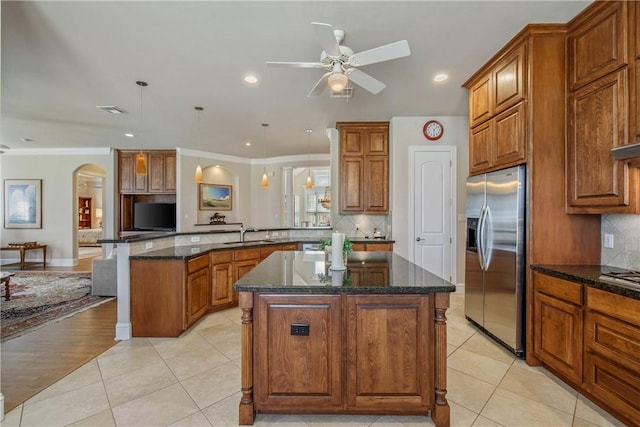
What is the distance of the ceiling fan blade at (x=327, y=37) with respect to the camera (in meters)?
1.85

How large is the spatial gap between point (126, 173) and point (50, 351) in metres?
5.39

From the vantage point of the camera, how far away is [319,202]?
9.85 meters

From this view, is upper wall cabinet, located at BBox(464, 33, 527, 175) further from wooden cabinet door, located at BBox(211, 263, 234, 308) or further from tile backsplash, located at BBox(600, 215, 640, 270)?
wooden cabinet door, located at BBox(211, 263, 234, 308)

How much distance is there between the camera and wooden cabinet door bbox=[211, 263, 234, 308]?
3.88 m

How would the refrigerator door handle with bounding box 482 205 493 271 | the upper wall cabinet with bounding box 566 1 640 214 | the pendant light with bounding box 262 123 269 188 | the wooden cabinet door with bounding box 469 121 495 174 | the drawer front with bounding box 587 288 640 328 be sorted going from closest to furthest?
1. the drawer front with bounding box 587 288 640 328
2. the upper wall cabinet with bounding box 566 1 640 214
3. the refrigerator door handle with bounding box 482 205 493 271
4. the wooden cabinet door with bounding box 469 121 495 174
5. the pendant light with bounding box 262 123 269 188

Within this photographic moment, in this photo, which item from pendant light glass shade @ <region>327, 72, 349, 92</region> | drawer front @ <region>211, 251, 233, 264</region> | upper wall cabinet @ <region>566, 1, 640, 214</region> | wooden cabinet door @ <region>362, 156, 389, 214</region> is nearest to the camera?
upper wall cabinet @ <region>566, 1, 640, 214</region>

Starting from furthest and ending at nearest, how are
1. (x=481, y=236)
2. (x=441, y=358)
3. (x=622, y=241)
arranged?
(x=481, y=236)
(x=622, y=241)
(x=441, y=358)

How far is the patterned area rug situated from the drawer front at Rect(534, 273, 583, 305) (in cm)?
506

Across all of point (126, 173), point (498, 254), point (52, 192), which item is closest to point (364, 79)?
point (498, 254)

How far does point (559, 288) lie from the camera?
228 centimetres

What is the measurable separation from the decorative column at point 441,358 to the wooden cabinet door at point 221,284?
290 cm

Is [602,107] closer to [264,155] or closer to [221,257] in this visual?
[221,257]

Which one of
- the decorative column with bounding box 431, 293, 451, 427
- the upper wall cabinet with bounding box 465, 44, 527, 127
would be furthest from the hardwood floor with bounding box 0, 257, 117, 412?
the upper wall cabinet with bounding box 465, 44, 527, 127

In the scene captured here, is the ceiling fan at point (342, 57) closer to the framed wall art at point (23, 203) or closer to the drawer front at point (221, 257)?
the drawer front at point (221, 257)
